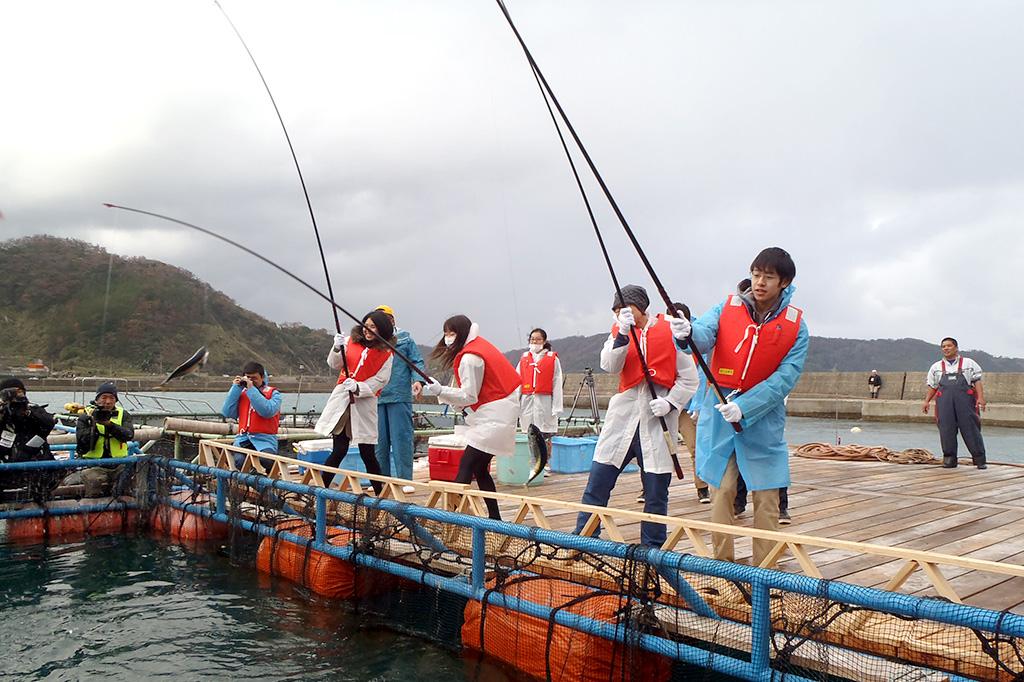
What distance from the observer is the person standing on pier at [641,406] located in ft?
15.9

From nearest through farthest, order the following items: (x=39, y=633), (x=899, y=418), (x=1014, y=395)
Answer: (x=39, y=633) → (x=1014, y=395) → (x=899, y=418)

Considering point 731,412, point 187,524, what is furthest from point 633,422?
point 187,524

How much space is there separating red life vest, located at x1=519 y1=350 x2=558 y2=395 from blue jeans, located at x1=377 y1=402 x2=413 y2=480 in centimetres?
286

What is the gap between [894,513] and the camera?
648cm

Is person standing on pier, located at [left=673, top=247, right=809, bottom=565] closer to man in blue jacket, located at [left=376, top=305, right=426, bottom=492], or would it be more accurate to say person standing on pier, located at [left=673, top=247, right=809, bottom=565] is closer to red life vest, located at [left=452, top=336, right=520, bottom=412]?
red life vest, located at [left=452, top=336, right=520, bottom=412]

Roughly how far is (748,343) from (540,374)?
5836 millimetres

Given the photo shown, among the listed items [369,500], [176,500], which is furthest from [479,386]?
[176,500]

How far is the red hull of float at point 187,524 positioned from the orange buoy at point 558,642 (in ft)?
12.7

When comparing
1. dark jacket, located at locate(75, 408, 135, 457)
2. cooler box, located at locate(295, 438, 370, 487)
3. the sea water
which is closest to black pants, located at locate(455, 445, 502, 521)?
the sea water

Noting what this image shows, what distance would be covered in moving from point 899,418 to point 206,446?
34.8 meters

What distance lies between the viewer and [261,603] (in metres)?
5.71

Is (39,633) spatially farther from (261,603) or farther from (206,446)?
(206,446)

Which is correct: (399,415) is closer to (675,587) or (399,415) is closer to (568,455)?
(568,455)

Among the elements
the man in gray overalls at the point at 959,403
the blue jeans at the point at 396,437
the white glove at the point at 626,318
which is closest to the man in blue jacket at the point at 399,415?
the blue jeans at the point at 396,437
